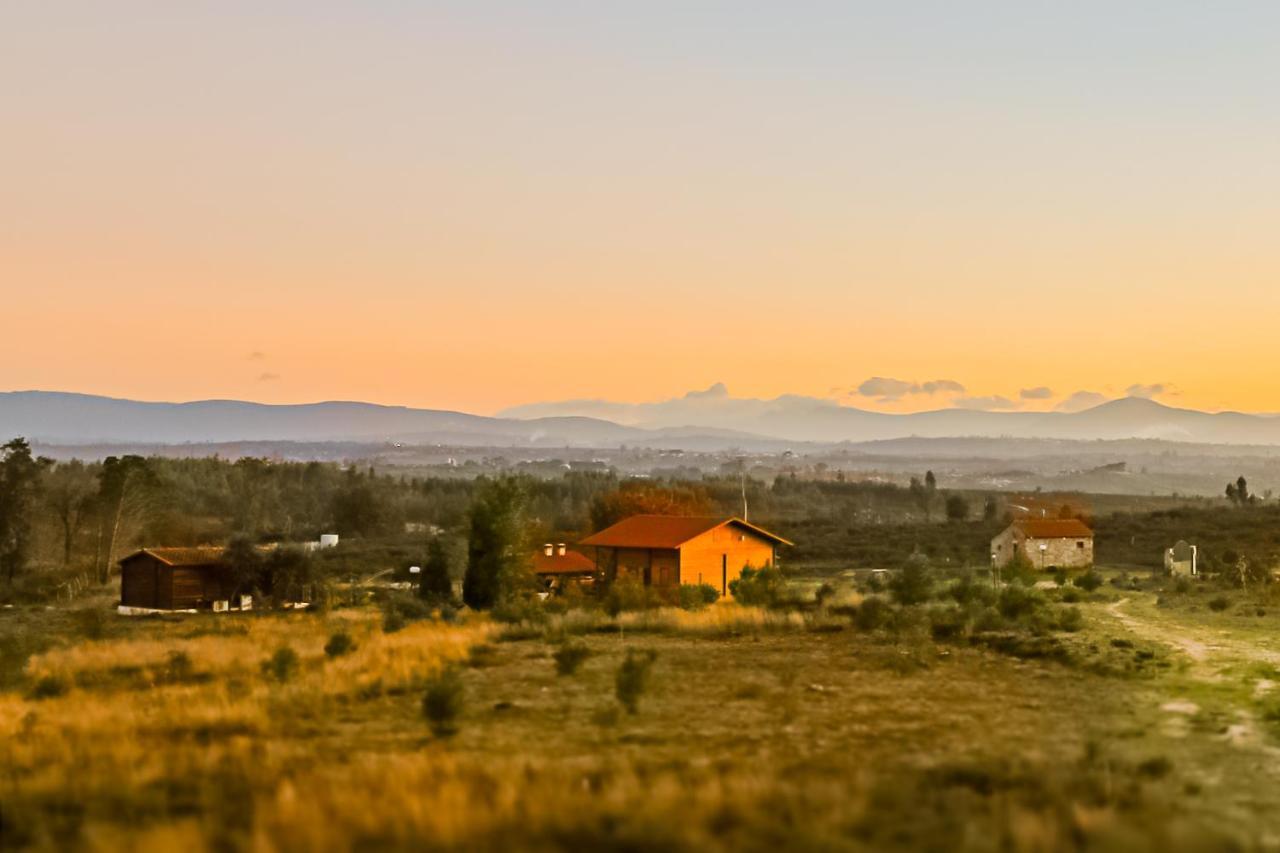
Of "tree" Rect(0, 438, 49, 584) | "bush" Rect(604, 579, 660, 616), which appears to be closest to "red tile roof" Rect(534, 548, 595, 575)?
"bush" Rect(604, 579, 660, 616)

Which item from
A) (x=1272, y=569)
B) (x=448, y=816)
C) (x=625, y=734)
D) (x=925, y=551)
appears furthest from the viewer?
(x=925, y=551)

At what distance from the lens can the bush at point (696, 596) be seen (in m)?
42.3

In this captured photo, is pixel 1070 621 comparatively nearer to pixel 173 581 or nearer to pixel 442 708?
pixel 442 708

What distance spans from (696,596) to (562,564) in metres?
12.1

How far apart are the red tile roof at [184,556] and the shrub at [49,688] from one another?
1079 inches

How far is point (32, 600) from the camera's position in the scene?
56.0 metres

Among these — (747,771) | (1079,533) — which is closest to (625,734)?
(747,771)

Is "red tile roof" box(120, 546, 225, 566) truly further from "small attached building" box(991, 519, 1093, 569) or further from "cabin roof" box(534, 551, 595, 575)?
A: "small attached building" box(991, 519, 1093, 569)

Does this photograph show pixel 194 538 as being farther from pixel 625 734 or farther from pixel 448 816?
pixel 448 816

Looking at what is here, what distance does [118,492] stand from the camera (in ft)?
232

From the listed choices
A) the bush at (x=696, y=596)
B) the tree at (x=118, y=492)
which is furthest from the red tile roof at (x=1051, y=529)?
the tree at (x=118, y=492)

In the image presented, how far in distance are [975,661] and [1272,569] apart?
1350 inches

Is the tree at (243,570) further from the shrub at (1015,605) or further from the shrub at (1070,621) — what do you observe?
the shrub at (1070,621)

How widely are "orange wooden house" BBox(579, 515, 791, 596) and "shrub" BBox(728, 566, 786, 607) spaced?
131 centimetres
